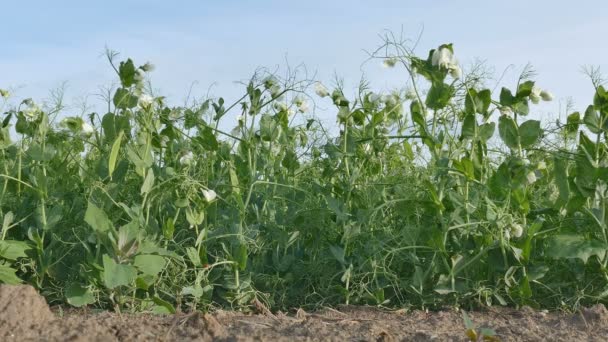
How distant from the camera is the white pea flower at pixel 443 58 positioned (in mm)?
3305

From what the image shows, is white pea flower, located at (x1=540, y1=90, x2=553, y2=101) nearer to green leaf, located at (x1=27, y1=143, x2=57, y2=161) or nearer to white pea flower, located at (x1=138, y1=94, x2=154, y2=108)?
white pea flower, located at (x1=138, y1=94, x2=154, y2=108)

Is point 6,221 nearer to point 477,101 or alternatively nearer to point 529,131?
point 477,101

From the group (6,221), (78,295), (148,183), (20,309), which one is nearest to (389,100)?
(148,183)

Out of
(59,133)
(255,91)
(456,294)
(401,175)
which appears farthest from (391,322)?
(59,133)

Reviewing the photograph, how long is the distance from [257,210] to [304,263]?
304 mm

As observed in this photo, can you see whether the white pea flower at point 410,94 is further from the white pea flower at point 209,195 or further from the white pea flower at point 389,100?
the white pea flower at point 209,195

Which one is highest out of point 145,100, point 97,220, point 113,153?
point 145,100

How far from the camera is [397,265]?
3471 millimetres

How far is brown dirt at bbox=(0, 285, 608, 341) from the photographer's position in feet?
7.77

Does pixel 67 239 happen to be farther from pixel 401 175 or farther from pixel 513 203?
pixel 513 203

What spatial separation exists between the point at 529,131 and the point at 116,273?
1.70m

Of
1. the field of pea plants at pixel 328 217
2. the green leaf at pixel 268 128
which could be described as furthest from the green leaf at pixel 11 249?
the green leaf at pixel 268 128

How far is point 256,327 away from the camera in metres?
2.58

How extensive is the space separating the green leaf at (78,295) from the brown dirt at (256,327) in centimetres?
18
